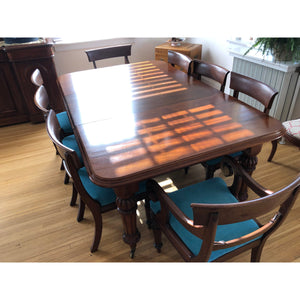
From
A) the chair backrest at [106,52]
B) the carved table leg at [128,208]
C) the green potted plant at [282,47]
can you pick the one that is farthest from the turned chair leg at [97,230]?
the green potted plant at [282,47]

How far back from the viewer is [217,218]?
0.74 metres

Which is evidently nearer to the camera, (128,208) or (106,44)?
(128,208)

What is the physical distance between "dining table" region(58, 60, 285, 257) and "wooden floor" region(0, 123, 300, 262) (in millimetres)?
Answer: 260

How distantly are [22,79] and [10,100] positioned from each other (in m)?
0.32

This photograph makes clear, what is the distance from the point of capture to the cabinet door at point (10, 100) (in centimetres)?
263

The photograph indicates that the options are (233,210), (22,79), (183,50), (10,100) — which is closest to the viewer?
(233,210)

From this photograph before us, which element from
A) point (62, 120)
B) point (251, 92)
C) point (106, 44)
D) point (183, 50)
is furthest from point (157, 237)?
point (106, 44)

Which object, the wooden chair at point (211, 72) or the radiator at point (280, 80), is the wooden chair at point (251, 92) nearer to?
the wooden chair at point (211, 72)

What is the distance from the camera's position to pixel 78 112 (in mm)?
1428

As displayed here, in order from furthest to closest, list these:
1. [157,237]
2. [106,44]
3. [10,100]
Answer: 1. [106,44]
2. [10,100]
3. [157,237]

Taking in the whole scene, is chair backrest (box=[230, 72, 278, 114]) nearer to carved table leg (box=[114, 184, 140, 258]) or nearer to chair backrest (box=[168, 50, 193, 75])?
chair backrest (box=[168, 50, 193, 75])

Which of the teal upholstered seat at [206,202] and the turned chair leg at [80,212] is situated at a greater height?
the teal upholstered seat at [206,202]

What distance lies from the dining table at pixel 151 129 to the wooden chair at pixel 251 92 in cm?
10

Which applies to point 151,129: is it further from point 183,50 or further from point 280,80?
point 183,50
